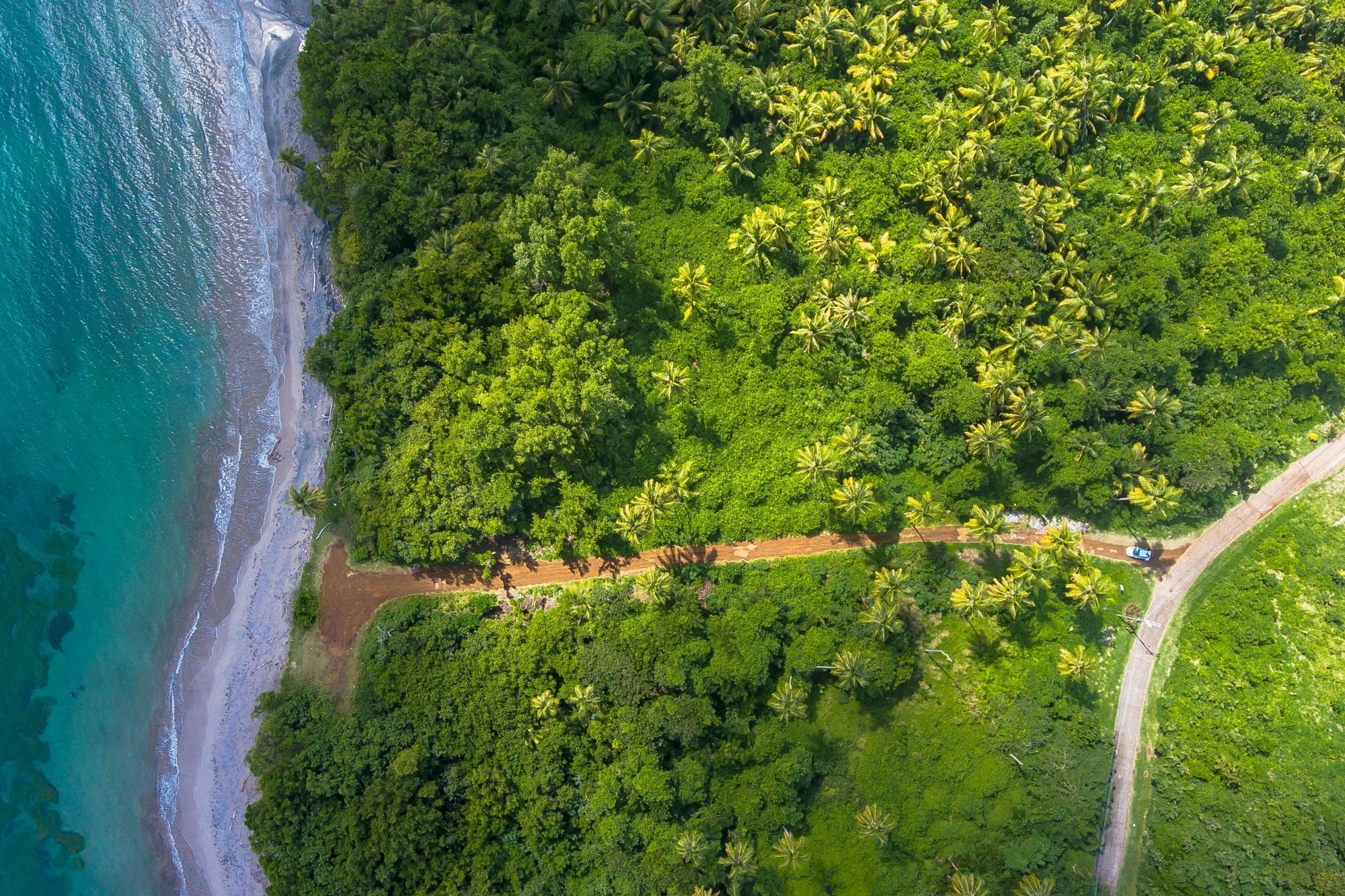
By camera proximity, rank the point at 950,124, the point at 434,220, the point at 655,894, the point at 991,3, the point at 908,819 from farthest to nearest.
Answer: the point at 991,3 < the point at 950,124 < the point at 434,220 < the point at 908,819 < the point at 655,894

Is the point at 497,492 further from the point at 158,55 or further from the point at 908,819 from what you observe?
the point at 158,55

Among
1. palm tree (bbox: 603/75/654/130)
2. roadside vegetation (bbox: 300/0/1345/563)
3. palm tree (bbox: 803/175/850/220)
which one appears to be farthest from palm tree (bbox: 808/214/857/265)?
palm tree (bbox: 603/75/654/130)

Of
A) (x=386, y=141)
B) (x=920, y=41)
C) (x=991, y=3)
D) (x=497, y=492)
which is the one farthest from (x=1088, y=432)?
(x=386, y=141)

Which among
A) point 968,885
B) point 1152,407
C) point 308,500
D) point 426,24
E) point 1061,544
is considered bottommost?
point 968,885

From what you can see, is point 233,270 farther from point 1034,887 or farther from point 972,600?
point 1034,887

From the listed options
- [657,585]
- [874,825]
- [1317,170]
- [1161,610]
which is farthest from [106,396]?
[1317,170]

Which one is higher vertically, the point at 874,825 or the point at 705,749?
the point at 705,749
